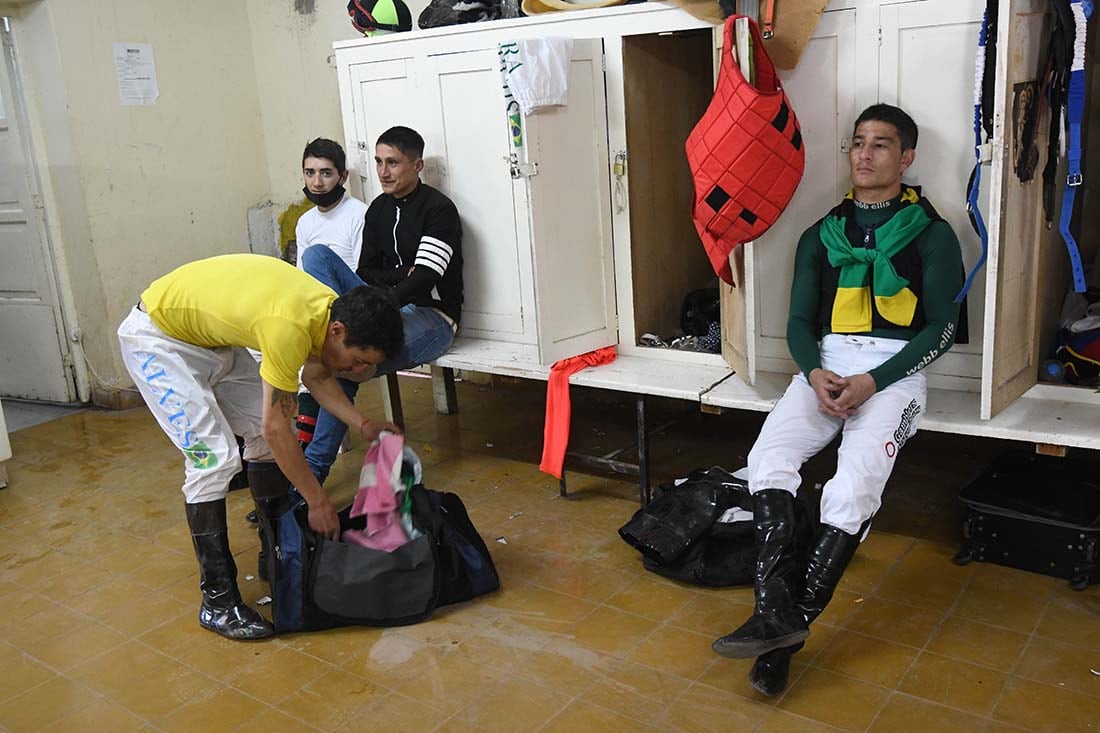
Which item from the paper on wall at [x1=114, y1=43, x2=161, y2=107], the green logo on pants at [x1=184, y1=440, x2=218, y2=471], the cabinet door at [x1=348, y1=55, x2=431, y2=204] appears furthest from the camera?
the paper on wall at [x1=114, y1=43, x2=161, y2=107]

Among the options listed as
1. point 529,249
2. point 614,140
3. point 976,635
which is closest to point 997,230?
point 976,635

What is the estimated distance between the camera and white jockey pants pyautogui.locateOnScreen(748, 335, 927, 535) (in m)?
2.58

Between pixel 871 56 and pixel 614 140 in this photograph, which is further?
pixel 614 140

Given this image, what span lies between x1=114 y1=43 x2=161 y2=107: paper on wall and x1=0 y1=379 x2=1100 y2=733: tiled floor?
2.33 m

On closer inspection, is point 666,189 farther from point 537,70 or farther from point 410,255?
point 410,255

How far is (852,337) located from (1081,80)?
91 centimetres

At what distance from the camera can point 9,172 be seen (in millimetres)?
5043

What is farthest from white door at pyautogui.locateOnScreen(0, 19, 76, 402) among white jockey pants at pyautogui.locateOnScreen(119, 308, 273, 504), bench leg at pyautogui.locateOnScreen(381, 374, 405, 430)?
white jockey pants at pyautogui.locateOnScreen(119, 308, 273, 504)

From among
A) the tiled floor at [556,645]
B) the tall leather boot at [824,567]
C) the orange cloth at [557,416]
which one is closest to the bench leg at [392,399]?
the tiled floor at [556,645]

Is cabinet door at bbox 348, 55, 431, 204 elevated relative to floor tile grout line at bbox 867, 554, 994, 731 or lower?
elevated

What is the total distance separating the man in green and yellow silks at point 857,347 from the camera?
2570 mm

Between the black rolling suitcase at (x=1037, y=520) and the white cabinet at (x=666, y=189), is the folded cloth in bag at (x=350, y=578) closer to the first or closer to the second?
the white cabinet at (x=666, y=189)

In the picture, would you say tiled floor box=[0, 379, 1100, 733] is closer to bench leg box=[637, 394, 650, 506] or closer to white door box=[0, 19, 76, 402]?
bench leg box=[637, 394, 650, 506]

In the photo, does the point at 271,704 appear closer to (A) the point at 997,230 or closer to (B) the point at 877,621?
(B) the point at 877,621
